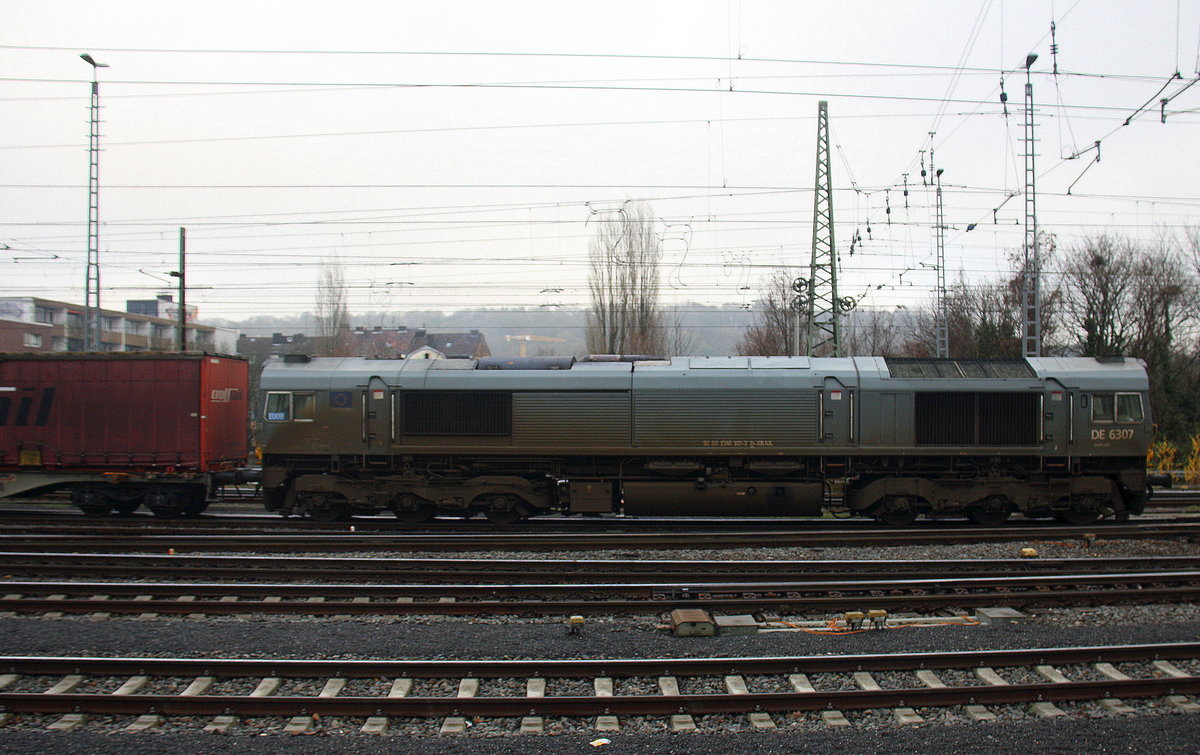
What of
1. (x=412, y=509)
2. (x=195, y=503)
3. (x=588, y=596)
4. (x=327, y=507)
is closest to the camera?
(x=588, y=596)

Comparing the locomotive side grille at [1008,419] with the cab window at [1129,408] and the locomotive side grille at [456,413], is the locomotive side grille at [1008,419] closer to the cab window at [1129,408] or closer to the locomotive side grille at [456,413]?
the cab window at [1129,408]

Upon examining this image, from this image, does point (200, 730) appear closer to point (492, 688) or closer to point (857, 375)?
point (492, 688)

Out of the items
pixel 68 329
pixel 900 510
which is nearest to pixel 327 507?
pixel 900 510

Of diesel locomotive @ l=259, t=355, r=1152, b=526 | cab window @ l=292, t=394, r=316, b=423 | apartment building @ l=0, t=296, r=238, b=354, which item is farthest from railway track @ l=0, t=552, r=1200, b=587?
apartment building @ l=0, t=296, r=238, b=354

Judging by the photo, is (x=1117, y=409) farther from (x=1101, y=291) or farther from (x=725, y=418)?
(x=1101, y=291)

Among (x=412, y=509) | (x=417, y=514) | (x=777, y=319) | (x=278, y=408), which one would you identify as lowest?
(x=417, y=514)

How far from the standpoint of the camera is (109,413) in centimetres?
1603

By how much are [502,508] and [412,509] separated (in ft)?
5.90

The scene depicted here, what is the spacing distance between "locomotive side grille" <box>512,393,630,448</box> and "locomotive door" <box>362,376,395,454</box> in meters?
2.43

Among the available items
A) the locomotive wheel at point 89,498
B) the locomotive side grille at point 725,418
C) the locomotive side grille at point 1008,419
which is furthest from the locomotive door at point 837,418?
the locomotive wheel at point 89,498

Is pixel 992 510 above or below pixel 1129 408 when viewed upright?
below

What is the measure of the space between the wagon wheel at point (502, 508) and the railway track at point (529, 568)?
317 centimetres

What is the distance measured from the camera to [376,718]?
6.32 m

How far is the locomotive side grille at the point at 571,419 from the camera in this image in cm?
1470
